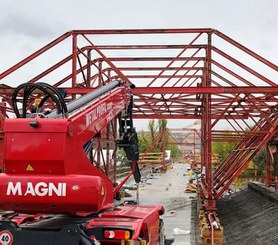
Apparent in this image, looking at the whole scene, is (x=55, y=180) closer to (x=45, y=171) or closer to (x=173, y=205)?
(x=45, y=171)

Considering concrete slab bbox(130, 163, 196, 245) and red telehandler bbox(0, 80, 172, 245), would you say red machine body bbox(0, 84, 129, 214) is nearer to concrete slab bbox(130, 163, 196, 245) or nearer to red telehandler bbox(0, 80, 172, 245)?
red telehandler bbox(0, 80, 172, 245)

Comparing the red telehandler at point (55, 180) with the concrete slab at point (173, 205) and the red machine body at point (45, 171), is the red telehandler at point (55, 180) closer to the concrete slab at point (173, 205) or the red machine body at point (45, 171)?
the red machine body at point (45, 171)

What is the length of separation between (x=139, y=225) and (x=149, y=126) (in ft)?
190

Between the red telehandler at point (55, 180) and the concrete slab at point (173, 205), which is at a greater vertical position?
the red telehandler at point (55, 180)

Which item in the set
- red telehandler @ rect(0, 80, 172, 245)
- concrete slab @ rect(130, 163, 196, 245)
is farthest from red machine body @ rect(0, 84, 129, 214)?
concrete slab @ rect(130, 163, 196, 245)

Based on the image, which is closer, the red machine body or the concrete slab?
the red machine body

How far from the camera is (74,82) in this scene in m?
14.3

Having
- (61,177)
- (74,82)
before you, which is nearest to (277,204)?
(74,82)

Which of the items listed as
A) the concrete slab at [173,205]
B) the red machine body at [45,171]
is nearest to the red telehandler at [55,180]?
the red machine body at [45,171]

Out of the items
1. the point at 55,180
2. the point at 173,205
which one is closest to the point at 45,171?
the point at 55,180

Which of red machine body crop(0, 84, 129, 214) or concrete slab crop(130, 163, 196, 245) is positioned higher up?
red machine body crop(0, 84, 129, 214)

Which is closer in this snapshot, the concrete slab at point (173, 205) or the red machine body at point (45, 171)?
the red machine body at point (45, 171)

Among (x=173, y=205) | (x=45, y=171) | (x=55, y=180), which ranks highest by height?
(x=45, y=171)

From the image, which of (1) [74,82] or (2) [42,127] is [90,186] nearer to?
(2) [42,127]
